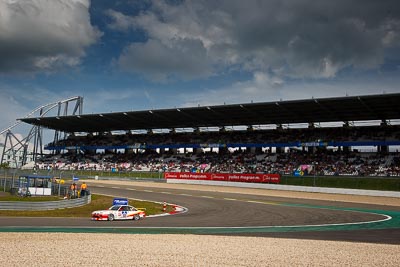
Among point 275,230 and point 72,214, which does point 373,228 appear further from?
point 72,214

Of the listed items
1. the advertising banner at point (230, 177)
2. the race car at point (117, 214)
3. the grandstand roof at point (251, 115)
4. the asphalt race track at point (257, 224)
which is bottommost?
the asphalt race track at point (257, 224)

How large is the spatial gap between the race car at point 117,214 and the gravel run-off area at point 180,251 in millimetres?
5628

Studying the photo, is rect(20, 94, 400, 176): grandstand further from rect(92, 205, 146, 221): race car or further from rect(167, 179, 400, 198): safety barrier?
rect(92, 205, 146, 221): race car

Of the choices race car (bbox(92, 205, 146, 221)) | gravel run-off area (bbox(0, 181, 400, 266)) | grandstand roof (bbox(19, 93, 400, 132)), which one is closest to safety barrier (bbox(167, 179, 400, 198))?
grandstand roof (bbox(19, 93, 400, 132))

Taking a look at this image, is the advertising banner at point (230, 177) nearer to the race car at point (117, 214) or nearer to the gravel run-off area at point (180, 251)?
the race car at point (117, 214)

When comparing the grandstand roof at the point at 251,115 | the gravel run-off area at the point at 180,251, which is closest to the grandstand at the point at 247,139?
the grandstand roof at the point at 251,115

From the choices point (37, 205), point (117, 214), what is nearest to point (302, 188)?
point (117, 214)

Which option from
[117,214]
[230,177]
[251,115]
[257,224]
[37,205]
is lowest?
[257,224]

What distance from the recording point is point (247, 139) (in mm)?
67500

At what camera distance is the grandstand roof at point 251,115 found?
170ft

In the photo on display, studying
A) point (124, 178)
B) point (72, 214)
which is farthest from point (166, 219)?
point (124, 178)

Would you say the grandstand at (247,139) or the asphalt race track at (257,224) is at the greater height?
the grandstand at (247,139)

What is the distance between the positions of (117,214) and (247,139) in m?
47.5

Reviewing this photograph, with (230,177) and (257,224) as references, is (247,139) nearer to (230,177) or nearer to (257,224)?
(230,177)
